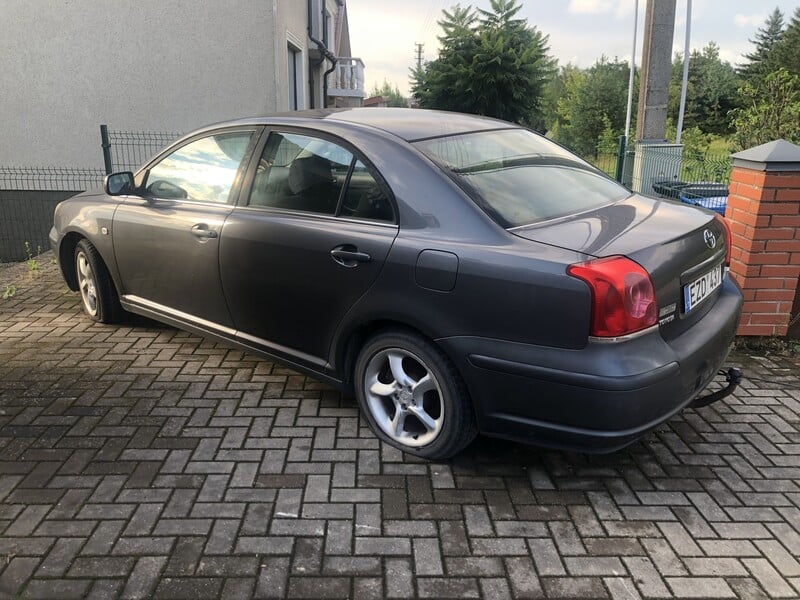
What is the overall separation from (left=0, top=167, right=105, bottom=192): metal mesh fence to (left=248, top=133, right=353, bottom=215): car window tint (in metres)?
8.24

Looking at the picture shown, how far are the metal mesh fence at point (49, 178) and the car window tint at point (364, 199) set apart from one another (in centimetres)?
888

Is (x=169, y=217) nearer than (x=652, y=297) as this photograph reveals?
No

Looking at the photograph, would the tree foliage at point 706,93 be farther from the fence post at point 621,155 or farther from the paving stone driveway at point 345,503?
the paving stone driveway at point 345,503

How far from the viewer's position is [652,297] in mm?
2535

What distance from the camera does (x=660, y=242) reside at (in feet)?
8.86

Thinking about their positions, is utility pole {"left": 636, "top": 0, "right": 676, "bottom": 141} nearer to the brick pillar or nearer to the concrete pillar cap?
the brick pillar

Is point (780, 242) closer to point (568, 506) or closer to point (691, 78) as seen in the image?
point (568, 506)

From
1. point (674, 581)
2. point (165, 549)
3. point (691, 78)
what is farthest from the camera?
point (691, 78)

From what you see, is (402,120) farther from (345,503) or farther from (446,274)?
(345,503)

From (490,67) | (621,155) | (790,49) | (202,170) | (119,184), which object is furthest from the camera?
(790,49)

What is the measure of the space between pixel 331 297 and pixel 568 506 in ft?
4.76

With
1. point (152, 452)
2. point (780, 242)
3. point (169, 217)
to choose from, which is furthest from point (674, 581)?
point (169, 217)

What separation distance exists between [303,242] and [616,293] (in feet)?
5.19

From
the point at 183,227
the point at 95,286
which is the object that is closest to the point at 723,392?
the point at 183,227
